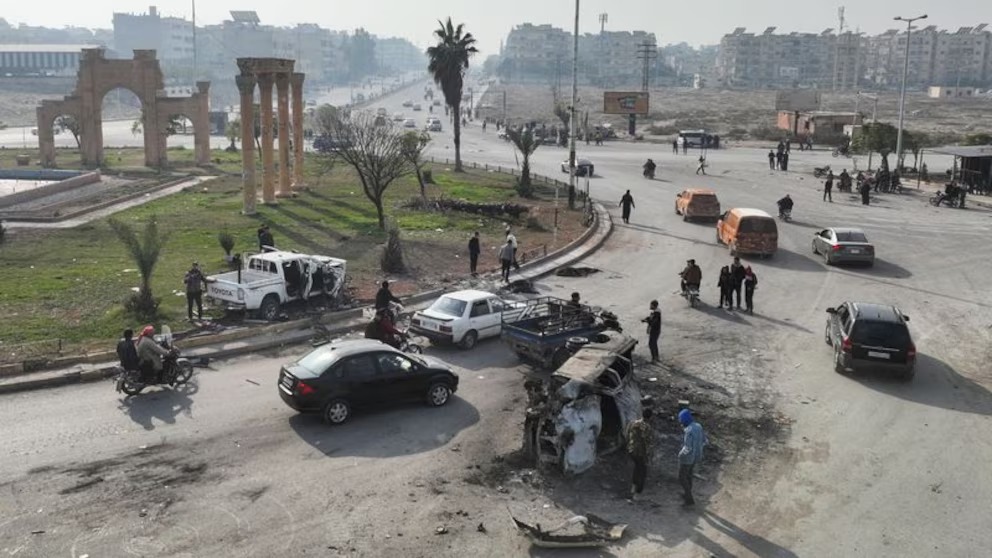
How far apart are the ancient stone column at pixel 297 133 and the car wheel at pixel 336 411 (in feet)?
108

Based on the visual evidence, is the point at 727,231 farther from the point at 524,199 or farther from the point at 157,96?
the point at 157,96

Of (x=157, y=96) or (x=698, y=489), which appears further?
(x=157, y=96)

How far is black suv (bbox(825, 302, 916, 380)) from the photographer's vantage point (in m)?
17.4

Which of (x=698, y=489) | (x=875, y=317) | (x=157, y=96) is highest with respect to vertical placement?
(x=157, y=96)

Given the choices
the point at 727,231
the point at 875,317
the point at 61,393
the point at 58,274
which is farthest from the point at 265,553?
the point at 727,231

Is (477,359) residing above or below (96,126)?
below

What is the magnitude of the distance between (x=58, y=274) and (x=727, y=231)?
2079cm

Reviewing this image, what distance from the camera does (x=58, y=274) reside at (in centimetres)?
2556

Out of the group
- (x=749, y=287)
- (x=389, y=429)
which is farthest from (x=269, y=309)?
(x=749, y=287)

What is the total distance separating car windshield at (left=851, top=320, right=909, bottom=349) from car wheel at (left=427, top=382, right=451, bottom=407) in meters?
7.85

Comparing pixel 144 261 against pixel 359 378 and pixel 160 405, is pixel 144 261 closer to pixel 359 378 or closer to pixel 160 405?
pixel 160 405

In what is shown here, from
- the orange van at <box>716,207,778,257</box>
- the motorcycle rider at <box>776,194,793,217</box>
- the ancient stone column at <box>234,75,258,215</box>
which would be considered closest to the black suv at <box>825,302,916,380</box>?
the orange van at <box>716,207,778,257</box>

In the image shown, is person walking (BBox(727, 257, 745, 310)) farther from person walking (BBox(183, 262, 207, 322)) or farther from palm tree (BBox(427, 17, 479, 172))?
palm tree (BBox(427, 17, 479, 172))

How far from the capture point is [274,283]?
852 inches
